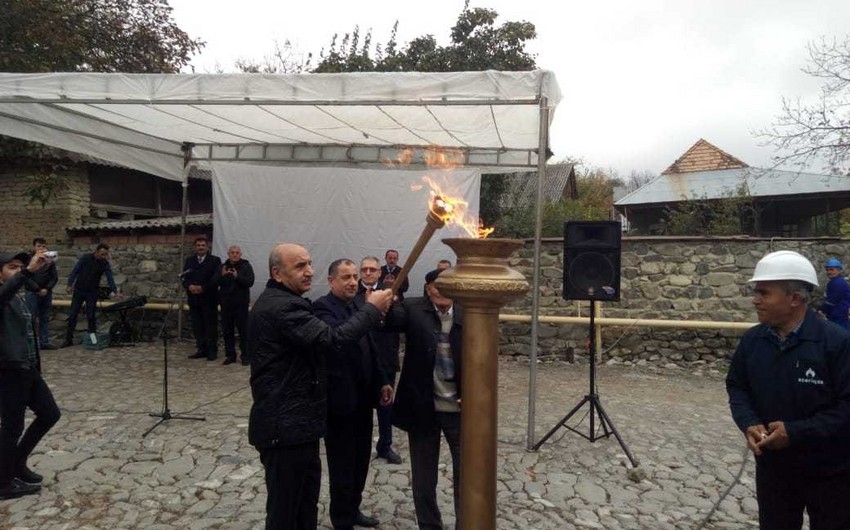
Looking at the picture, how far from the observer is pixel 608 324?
895cm

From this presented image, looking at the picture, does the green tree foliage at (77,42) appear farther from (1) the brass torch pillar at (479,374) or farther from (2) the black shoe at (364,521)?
(1) the brass torch pillar at (479,374)

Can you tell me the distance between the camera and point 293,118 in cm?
679

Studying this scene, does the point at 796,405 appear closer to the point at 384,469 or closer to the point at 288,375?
the point at 288,375

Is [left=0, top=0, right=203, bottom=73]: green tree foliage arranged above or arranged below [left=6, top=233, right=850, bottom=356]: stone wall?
above

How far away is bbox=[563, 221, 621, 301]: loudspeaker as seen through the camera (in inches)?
205

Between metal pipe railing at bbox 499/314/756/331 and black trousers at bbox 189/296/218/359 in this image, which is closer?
metal pipe railing at bbox 499/314/756/331

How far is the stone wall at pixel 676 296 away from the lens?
880 centimetres

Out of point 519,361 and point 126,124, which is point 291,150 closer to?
point 126,124

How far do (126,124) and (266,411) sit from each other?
5848 mm

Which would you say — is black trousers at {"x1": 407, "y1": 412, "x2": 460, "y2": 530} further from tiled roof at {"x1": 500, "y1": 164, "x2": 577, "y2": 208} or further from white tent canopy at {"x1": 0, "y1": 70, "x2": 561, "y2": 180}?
tiled roof at {"x1": 500, "y1": 164, "x2": 577, "y2": 208}

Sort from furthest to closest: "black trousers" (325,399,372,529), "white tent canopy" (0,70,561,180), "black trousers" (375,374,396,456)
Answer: "white tent canopy" (0,70,561,180) → "black trousers" (375,374,396,456) → "black trousers" (325,399,372,529)

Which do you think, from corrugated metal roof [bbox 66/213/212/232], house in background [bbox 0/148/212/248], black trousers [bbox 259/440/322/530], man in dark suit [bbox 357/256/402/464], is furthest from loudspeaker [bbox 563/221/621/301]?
house in background [bbox 0/148/212/248]

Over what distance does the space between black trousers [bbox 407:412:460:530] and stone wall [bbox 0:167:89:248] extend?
11.8 metres

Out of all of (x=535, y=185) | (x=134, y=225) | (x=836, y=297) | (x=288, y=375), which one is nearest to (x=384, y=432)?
(x=288, y=375)
